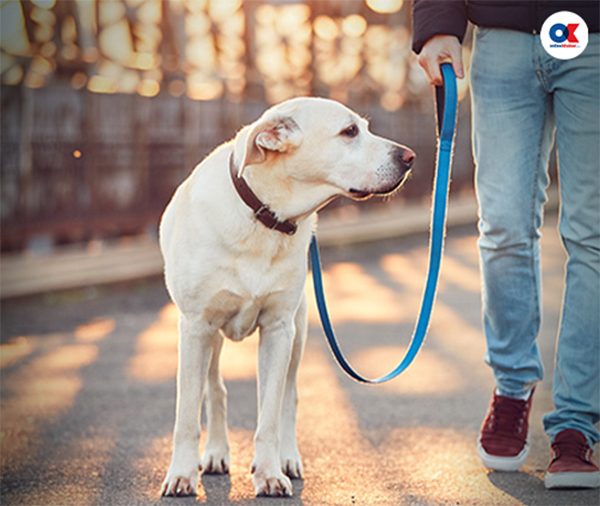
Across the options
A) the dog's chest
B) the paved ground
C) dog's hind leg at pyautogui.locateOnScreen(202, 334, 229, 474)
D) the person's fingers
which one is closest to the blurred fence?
the paved ground

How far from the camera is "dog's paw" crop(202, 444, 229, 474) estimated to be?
3113 mm

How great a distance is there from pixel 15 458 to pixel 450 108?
1.95 metres

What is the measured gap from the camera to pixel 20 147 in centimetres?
807

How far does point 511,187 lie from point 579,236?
0.88 feet

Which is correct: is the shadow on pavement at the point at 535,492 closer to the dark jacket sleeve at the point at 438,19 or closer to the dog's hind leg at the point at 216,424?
the dog's hind leg at the point at 216,424

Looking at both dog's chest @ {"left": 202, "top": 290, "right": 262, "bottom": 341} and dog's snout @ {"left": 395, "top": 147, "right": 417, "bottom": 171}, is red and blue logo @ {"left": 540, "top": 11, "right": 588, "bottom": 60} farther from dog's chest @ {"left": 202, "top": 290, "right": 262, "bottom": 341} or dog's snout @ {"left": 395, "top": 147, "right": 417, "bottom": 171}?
dog's chest @ {"left": 202, "top": 290, "right": 262, "bottom": 341}

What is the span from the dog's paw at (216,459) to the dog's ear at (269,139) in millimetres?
953

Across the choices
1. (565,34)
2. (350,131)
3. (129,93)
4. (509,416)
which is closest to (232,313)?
(350,131)

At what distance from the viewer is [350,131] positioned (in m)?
3.01

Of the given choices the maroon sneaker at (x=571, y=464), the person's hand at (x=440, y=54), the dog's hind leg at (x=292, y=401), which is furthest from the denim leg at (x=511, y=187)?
the dog's hind leg at (x=292, y=401)

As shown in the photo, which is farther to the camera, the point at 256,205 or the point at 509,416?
the point at 509,416

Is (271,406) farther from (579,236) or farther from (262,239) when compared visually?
(579,236)

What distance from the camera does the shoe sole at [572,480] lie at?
2859 millimetres

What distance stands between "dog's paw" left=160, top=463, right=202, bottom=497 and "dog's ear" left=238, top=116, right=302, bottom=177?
3.09ft
